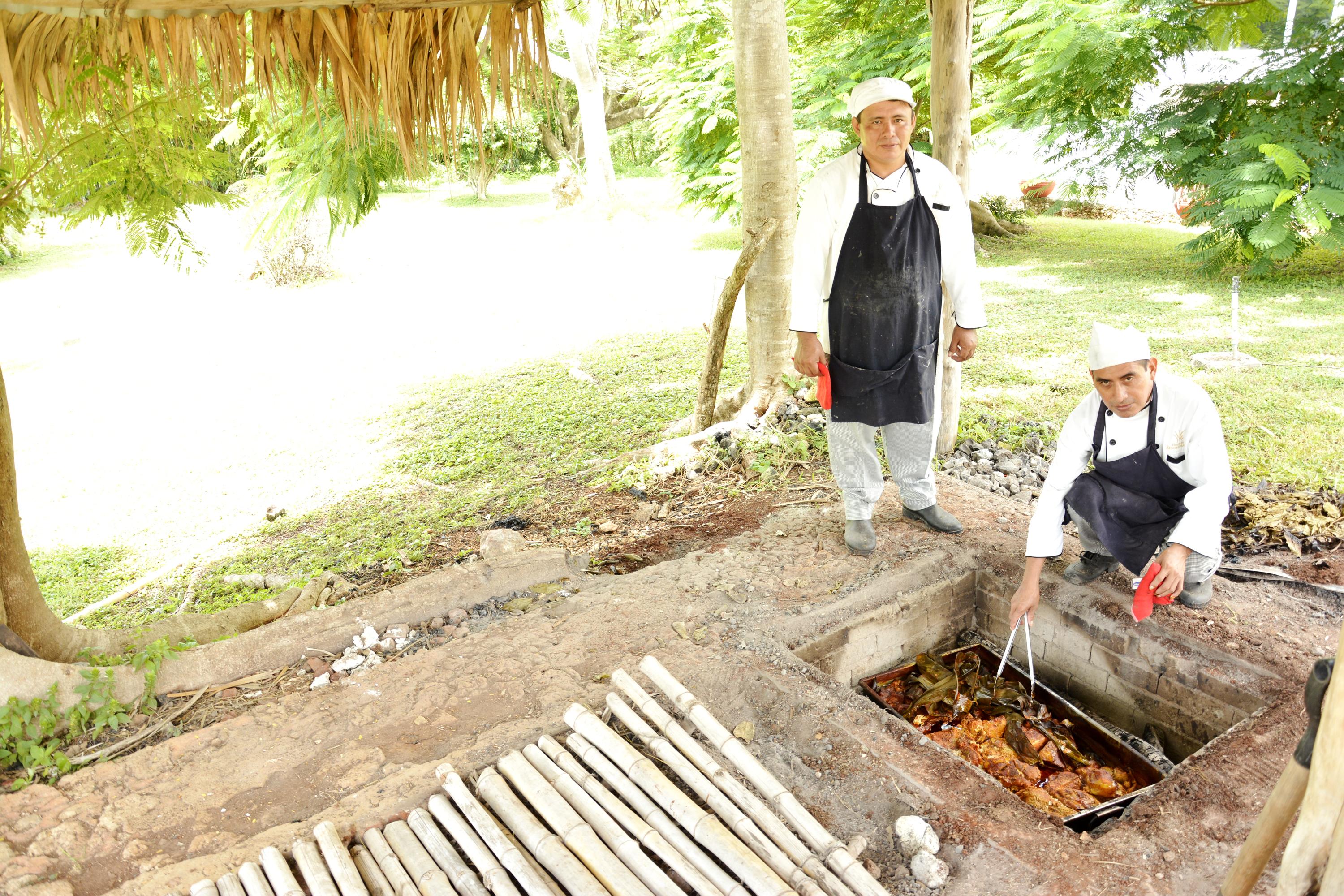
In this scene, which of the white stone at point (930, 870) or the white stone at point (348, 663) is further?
the white stone at point (348, 663)

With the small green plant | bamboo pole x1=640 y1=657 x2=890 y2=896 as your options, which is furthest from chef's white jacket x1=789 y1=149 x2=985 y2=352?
the small green plant

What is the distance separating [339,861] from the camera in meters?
2.34

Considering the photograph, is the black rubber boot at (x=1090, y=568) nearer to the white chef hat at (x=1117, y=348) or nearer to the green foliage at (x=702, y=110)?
the white chef hat at (x=1117, y=348)

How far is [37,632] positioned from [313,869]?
192 centimetres

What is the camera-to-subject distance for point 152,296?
1412 cm

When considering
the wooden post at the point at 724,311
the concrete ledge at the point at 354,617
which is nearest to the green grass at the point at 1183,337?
the wooden post at the point at 724,311

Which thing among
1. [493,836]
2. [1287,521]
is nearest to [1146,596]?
[1287,521]

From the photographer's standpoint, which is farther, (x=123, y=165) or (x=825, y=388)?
(x=123, y=165)

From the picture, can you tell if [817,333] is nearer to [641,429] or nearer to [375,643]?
[375,643]

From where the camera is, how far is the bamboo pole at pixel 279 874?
2254mm

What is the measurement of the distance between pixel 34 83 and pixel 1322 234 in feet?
35.0

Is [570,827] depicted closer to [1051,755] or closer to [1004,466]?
[1051,755]

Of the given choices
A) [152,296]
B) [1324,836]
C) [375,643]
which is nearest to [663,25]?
[152,296]

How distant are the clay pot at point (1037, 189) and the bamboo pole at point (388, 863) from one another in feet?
54.8
